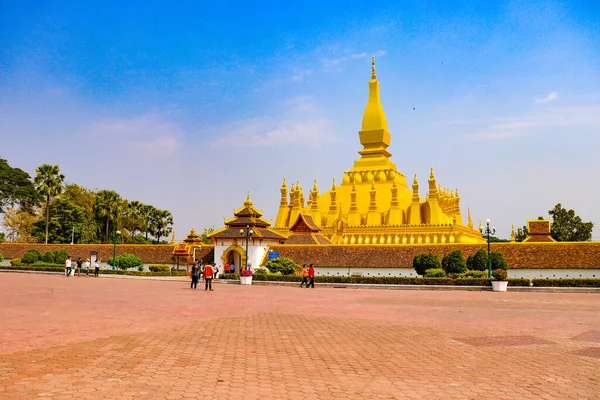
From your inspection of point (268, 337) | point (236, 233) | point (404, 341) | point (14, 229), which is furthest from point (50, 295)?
point (14, 229)

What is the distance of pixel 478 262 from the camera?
113 feet

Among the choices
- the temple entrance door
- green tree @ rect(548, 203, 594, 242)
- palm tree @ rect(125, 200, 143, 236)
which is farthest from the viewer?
palm tree @ rect(125, 200, 143, 236)

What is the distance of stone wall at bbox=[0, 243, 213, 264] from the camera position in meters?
48.5

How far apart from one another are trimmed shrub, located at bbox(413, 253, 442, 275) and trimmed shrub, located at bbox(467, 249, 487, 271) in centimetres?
203

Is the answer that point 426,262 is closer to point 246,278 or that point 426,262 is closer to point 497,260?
point 497,260

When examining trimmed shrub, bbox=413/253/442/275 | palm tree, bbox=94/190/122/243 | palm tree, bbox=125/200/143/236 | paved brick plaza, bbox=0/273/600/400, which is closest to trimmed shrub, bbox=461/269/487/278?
trimmed shrub, bbox=413/253/442/275

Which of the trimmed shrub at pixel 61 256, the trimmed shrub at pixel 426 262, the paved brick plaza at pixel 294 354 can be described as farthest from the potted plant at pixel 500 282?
the trimmed shrub at pixel 61 256

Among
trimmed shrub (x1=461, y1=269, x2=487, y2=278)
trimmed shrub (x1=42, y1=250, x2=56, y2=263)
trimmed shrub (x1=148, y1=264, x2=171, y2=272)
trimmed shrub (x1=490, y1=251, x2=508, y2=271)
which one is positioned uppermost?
trimmed shrub (x1=42, y1=250, x2=56, y2=263)

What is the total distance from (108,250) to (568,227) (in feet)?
160

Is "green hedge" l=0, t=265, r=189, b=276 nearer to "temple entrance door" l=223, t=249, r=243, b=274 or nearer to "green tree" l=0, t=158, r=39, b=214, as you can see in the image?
"temple entrance door" l=223, t=249, r=243, b=274

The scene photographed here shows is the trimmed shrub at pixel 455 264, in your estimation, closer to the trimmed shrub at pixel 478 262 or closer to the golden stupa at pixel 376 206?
the trimmed shrub at pixel 478 262

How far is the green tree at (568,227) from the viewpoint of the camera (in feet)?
203

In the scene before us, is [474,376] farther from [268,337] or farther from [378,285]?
[378,285]

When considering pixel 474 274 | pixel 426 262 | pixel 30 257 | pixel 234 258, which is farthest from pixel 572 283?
pixel 30 257
